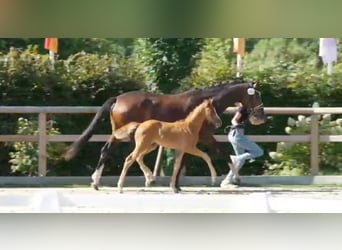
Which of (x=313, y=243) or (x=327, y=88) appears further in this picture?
(x=327, y=88)

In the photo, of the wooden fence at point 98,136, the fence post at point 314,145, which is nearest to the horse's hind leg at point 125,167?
the wooden fence at point 98,136

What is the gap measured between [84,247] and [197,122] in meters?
1.23

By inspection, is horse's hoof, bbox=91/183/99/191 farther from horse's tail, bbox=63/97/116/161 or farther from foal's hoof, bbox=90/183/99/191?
horse's tail, bbox=63/97/116/161

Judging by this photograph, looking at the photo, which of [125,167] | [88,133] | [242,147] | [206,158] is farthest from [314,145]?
[88,133]

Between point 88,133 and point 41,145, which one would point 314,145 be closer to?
point 88,133

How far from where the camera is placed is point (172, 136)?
6.39m

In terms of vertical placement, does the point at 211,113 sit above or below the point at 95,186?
above

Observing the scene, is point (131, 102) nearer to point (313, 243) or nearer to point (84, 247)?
point (84, 247)

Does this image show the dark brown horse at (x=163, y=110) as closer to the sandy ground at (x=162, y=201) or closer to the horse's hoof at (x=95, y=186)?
the horse's hoof at (x=95, y=186)

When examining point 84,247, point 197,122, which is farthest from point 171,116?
point 84,247

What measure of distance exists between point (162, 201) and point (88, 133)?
2.44 feet

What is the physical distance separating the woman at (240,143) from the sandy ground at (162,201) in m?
0.21

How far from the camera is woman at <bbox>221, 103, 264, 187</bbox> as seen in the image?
650cm
